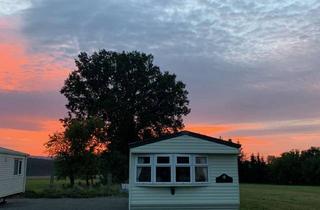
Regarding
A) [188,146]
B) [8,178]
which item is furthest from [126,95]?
[188,146]

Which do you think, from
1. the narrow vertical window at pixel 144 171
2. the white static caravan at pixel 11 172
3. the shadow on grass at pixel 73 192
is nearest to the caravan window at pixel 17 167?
the white static caravan at pixel 11 172

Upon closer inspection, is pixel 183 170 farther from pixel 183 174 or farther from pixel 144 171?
pixel 144 171

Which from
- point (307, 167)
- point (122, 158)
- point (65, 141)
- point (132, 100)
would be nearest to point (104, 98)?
point (132, 100)

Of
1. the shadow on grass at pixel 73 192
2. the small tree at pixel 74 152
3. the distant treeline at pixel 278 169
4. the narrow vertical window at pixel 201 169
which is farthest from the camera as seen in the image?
the distant treeline at pixel 278 169

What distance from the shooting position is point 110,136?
51688 mm

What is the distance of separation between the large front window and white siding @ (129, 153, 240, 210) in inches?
9.7

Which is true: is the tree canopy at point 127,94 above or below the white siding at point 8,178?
above

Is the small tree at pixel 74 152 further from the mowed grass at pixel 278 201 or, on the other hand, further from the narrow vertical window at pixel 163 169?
the narrow vertical window at pixel 163 169

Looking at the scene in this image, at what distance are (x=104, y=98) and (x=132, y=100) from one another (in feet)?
9.54

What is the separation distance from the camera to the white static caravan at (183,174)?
1984 centimetres

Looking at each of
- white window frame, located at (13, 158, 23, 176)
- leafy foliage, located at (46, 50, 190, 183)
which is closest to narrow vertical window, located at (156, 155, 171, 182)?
white window frame, located at (13, 158, 23, 176)

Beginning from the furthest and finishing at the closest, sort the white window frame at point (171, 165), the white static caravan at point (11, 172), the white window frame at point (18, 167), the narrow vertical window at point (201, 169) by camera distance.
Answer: the white window frame at point (18, 167) → the white static caravan at point (11, 172) → the narrow vertical window at point (201, 169) → the white window frame at point (171, 165)

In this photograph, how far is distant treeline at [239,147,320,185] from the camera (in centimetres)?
6500

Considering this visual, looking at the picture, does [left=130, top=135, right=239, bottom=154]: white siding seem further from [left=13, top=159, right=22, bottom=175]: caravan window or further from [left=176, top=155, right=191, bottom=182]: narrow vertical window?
[left=13, top=159, right=22, bottom=175]: caravan window
